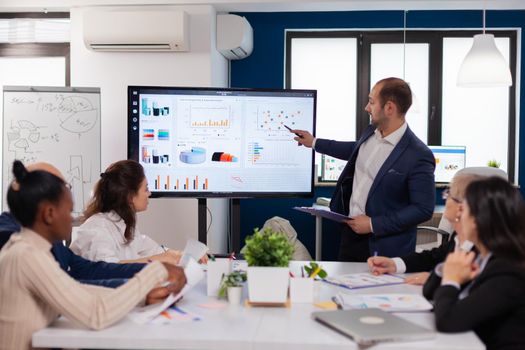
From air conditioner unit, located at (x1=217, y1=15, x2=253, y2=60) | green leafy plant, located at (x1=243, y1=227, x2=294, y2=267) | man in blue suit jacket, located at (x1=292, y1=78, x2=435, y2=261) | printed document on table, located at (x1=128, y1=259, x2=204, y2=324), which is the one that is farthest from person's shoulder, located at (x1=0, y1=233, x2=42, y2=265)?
air conditioner unit, located at (x1=217, y1=15, x2=253, y2=60)

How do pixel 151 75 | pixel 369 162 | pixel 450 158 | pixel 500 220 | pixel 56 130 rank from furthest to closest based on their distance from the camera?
pixel 450 158 → pixel 151 75 → pixel 56 130 → pixel 369 162 → pixel 500 220

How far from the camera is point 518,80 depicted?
19.1ft

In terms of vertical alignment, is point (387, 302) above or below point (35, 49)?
below

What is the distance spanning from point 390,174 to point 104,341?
1.85m

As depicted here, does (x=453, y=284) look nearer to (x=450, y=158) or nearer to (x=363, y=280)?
(x=363, y=280)

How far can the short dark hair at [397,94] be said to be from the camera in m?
3.17

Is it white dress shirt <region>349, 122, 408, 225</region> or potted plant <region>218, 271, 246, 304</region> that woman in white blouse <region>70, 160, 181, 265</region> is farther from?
white dress shirt <region>349, 122, 408, 225</region>

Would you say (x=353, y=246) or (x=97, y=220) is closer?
(x=97, y=220)

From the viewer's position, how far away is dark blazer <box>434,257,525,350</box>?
1673 mm

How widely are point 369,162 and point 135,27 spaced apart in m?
2.46

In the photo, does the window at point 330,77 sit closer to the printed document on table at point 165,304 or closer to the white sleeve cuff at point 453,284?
the printed document on table at point 165,304

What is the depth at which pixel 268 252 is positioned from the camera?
6.46 feet

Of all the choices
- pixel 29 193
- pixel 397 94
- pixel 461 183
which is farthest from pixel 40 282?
pixel 397 94

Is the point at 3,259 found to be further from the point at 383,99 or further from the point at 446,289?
the point at 383,99
